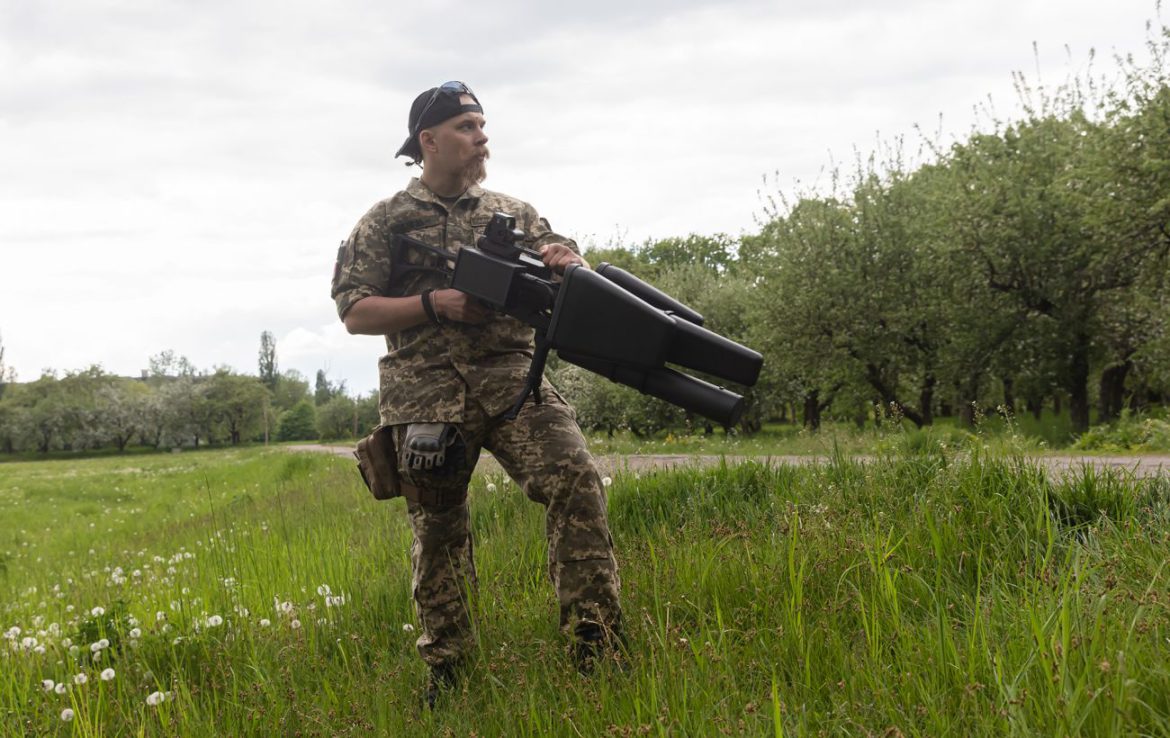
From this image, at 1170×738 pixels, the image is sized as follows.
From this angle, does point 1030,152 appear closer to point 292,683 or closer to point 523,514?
point 523,514

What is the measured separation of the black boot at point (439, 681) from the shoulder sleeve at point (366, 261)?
1769mm

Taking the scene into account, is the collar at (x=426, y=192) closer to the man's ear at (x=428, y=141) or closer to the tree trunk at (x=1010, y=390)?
the man's ear at (x=428, y=141)

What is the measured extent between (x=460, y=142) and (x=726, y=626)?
267 centimetres

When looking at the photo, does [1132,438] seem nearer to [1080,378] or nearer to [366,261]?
[1080,378]

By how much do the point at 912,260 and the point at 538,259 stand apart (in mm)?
23866

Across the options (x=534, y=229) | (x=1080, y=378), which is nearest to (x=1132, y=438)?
(x=1080, y=378)

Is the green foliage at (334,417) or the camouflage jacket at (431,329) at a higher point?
the camouflage jacket at (431,329)

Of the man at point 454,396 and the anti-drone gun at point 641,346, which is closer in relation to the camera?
the anti-drone gun at point 641,346

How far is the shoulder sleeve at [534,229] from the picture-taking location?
417 centimetres

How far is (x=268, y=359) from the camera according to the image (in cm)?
13338

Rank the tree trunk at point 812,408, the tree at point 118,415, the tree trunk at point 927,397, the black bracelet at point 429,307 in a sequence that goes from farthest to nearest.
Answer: the tree at point 118,415 → the tree trunk at point 812,408 → the tree trunk at point 927,397 → the black bracelet at point 429,307

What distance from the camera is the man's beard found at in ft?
13.4

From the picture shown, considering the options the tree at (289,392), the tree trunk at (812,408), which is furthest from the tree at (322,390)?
the tree trunk at (812,408)

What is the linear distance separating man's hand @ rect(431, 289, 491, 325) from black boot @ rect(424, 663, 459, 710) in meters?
1.63
